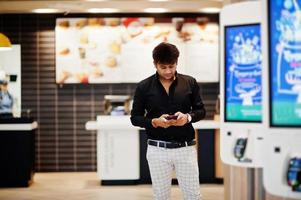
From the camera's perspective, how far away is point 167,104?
4039 mm

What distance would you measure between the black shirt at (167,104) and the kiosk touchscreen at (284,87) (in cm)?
127

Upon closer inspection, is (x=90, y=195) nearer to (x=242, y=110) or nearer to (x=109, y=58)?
(x=109, y=58)

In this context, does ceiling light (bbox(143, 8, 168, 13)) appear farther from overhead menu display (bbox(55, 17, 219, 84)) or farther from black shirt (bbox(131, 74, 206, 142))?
black shirt (bbox(131, 74, 206, 142))

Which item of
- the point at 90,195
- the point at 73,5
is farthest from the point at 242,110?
the point at 73,5

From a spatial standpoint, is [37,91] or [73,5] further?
[37,91]

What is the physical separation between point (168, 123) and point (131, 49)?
21.5ft

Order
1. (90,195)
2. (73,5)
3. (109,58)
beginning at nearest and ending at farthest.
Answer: (90,195) < (73,5) < (109,58)

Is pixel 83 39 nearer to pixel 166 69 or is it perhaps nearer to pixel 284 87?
pixel 166 69

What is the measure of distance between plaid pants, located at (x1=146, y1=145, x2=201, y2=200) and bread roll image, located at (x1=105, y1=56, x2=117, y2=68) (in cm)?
645

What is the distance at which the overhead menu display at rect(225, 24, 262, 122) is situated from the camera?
3.32 metres

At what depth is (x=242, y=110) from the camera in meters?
3.41

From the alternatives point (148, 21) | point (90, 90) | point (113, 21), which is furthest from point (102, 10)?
point (90, 90)

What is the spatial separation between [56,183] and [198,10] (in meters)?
3.80

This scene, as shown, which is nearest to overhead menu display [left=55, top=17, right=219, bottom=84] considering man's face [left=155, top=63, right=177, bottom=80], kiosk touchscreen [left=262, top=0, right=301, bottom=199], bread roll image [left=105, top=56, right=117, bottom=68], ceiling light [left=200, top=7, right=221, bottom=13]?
bread roll image [left=105, top=56, right=117, bottom=68]
